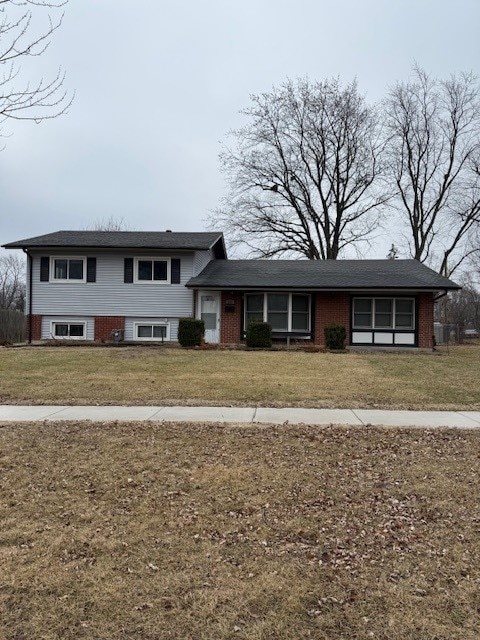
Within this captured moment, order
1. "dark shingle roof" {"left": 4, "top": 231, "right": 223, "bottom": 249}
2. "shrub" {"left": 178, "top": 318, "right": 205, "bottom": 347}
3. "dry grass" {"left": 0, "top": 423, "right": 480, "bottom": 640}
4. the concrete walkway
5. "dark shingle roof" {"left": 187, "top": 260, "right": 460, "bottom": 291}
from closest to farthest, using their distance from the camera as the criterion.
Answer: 1. "dry grass" {"left": 0, "top": 423, "right": 480, "bottom": 640}
2. the concrete walkway
3. "shrub" {"left": 178, "top": 318, "right": 205, "bottom": 347}
4. "dark shingle roof" {"left": 187, "top": 260, "right": 460, "bottom": 291}
5. "dark shingle roof" {"left": 4, "top": 231, "right": 223, "bottom": 249}

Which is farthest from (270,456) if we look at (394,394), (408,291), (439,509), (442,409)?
(408,291)

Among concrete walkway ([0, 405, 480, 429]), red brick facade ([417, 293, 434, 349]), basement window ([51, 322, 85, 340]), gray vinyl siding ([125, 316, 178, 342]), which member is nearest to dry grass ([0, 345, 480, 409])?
concrete walkway ([0, 405, 480, 429])

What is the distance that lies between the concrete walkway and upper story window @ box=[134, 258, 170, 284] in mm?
13128

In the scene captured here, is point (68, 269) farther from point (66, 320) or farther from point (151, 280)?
point (151, 280)

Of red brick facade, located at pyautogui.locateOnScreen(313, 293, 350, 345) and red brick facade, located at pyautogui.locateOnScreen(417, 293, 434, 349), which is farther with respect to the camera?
red brick facade, located at pyautogui.locateOnScreen(313, 293, 350, 345)

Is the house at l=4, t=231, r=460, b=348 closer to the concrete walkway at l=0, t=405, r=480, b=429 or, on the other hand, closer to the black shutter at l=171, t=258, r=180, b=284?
the black shutter at l=171, t=258, r=180, b=284

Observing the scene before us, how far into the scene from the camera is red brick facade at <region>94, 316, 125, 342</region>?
21.2 m

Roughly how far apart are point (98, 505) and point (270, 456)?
2043 millimetres

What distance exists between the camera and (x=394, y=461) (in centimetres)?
545

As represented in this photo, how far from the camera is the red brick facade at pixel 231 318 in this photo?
2098cm

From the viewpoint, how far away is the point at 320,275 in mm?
21922

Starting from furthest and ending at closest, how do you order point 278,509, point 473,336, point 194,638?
point 473,336, point 278,509, point 194,638

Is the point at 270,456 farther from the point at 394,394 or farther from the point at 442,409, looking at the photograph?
the point at 394,394

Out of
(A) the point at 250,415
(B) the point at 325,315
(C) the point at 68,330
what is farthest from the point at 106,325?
(A) the point at 250,415
